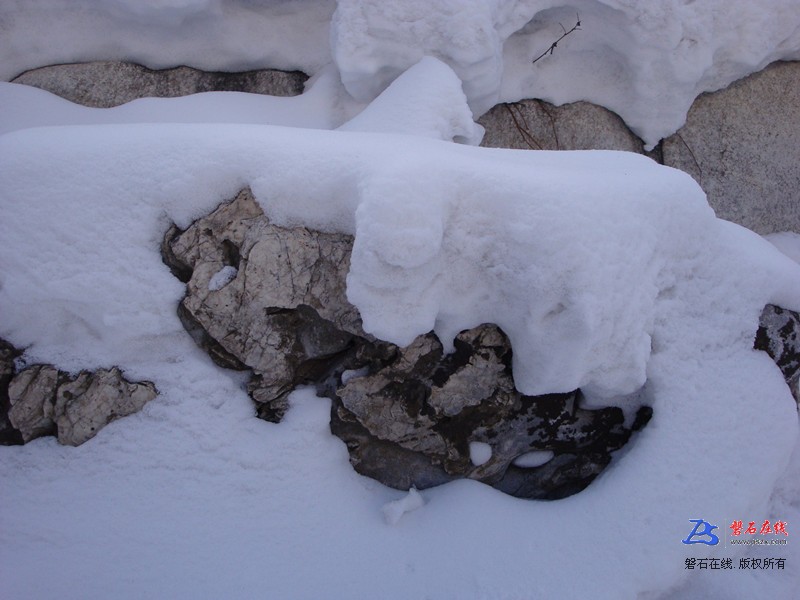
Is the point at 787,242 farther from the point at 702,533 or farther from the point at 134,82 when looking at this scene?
the point at 134,82

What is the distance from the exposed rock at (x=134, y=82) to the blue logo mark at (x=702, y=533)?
9.89 ft

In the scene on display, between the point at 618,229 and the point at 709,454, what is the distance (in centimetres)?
95

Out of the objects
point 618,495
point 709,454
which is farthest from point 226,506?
point 709,454

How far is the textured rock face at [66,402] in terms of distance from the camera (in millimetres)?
1864

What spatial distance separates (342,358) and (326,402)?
0.59 ft

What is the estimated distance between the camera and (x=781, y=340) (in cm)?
225

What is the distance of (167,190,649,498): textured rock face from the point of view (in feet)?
6.24

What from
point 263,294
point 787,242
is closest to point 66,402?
point 263,294

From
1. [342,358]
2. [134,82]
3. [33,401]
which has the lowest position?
[33,401]

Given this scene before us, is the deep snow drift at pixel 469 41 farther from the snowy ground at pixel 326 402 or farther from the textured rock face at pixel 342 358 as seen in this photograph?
the textured rock face at pixel 342 358

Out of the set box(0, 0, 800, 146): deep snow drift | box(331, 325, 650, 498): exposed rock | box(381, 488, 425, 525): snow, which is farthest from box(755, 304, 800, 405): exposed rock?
box(0, 0, 800, 146): deep snow drift

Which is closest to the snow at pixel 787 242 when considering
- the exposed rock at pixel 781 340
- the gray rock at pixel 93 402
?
the exposed rock at pixel 781 340

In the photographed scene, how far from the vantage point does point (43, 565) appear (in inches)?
67.5

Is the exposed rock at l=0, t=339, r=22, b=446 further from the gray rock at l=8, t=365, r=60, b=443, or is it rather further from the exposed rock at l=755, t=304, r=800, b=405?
the exposed rock at l=755, t=304, r=800, b=405
